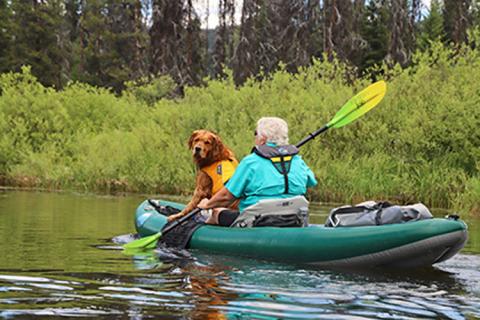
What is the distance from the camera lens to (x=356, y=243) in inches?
270

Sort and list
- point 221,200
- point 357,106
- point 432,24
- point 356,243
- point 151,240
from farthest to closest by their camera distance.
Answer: point 432,24
point 357,106
point 151,240
point 221,200
point 356,243

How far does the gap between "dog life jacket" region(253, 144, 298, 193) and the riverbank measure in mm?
6389

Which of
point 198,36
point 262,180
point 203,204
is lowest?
point 203,204

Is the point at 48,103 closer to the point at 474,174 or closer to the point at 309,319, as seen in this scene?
the point at 474,174

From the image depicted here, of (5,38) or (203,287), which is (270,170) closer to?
(203,287)

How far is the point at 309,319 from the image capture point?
4.76 m

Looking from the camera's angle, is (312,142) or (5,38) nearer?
(312,142)

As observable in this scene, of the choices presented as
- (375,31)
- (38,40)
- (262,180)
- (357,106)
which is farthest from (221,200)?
(38,40)

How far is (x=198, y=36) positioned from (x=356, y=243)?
29.6 meters

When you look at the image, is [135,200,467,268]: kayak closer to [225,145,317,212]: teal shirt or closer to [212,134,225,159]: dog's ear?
[225,145,317,212]: teal shirt

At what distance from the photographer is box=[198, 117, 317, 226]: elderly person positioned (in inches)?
292

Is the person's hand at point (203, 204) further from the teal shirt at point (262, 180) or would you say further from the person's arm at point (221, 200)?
the teal shirt at point (262, 180)

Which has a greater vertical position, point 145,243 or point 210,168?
point 210,168

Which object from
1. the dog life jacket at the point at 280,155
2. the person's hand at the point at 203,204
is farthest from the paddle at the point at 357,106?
the dog life jacket at the point at 280,155
